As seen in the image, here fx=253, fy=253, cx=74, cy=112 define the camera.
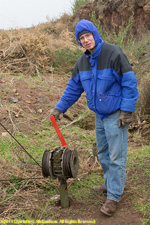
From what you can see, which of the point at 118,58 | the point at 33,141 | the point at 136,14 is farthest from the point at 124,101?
the point at 136,14

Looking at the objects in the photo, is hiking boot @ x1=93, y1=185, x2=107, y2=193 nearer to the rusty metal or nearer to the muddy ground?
the muddy ground

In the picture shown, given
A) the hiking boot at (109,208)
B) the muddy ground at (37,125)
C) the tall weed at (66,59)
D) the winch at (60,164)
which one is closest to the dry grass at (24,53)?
the tall weed at (66,59)

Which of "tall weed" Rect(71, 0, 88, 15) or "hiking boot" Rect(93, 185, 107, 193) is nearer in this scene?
"hiking boot" Rect(93, 185, 107, 193)

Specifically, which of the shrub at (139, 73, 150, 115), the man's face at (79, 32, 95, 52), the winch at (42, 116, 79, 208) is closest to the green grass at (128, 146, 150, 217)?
the winch at (42, 116, 79, 208)

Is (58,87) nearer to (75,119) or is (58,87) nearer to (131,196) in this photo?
(75,119)

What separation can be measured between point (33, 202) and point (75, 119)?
3.60 m

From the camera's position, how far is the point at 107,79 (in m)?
2.81

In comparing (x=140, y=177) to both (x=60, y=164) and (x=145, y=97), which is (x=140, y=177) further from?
(x=145, y=97)

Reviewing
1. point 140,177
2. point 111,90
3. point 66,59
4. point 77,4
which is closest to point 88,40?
point 111,90

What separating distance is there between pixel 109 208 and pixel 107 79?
1496 mm

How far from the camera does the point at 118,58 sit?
9.08 feet

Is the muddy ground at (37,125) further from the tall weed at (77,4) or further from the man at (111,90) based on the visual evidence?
the tall weed at (77,4)

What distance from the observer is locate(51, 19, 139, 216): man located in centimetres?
279

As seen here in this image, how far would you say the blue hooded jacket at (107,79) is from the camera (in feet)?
9.08
